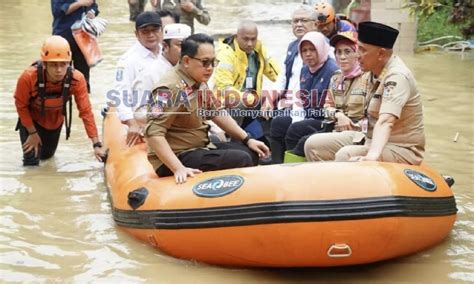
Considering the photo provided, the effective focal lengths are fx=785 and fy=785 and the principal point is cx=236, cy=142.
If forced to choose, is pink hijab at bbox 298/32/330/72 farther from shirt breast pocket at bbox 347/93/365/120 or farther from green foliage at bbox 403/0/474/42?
green foliage at bbox 403/0/474/42

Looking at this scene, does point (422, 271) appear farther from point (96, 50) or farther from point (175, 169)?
point (96, 50)

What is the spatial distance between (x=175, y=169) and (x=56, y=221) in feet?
3.58

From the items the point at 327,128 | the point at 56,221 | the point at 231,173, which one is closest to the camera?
the point at 231,173

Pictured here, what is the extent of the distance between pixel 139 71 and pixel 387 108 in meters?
2.12

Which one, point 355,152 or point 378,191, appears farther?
point 355,152

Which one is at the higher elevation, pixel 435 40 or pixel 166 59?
pixel 166 59

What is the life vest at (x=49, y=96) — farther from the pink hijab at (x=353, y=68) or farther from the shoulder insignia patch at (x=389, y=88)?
the shoulder insignia patch at (x=389, y=88)

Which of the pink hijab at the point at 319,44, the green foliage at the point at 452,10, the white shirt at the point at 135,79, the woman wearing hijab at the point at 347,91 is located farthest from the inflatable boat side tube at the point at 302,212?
the green foliage at the point at 452,10

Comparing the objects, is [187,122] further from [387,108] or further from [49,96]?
[49,96]

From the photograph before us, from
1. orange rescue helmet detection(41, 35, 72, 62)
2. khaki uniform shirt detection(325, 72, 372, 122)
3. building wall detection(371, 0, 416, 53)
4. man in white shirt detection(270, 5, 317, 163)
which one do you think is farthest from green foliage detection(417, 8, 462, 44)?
orange rescue helmet detection(41, 35, 72, 62)

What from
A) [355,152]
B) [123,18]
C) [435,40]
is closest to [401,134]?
[355,152]

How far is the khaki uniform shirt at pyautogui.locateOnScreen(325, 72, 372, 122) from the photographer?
16.8 feet

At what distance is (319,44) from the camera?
18.2ft

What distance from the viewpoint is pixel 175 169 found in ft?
14.6
